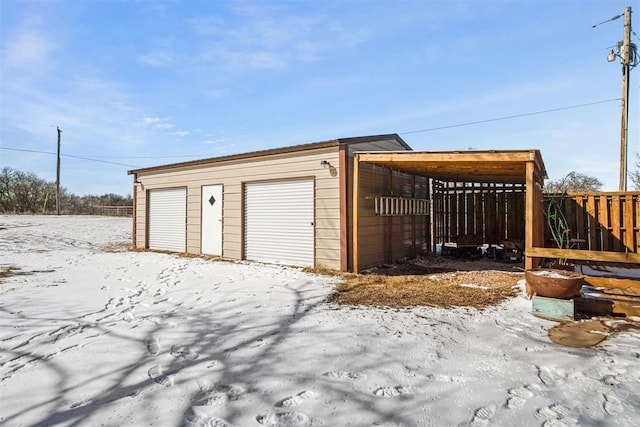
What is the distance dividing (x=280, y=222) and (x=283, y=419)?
6.21 m

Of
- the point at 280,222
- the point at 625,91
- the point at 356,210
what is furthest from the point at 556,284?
the point at 625,91

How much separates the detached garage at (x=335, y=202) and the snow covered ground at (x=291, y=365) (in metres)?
2.50

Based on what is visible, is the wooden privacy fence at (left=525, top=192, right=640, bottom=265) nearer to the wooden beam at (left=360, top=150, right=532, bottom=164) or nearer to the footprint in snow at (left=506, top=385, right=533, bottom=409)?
the wooden beam at (left=360, top=150, right=532, bottom=164)

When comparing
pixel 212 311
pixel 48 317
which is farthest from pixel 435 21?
pixel 48 317

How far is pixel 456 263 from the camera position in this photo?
Result: 8461 mm

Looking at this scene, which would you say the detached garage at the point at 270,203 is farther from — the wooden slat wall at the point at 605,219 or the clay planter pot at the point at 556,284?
the wooden slat wall at the point at 605,219

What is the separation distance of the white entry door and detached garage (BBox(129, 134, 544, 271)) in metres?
0.03

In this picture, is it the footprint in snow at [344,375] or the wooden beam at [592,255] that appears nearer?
the footprint in snow at [344,375]

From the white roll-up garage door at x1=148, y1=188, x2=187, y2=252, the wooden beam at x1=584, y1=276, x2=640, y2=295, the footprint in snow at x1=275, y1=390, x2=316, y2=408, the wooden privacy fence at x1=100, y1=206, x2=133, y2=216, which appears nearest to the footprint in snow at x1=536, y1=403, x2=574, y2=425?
the footprint in snow at x1=275, y1=390, x2=316, y2=408

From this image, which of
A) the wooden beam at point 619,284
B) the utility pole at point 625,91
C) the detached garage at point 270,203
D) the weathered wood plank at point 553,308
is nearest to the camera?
the weathered wood plank at point 553,308

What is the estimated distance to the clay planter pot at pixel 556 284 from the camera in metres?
3.73

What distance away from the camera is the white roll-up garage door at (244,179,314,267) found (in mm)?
7555

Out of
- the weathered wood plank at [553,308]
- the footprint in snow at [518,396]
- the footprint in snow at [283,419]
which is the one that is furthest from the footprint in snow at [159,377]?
the weathered wood plank at [553,308]

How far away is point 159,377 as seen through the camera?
243 cm
